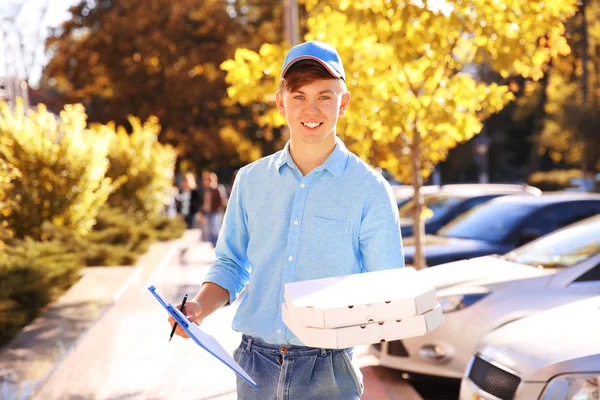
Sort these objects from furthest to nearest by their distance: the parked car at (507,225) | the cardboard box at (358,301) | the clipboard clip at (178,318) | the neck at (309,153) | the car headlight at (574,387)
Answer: the parked car at (507,225) → the car headlight at (574,387) → the neck at (309,153) → the clipboard clip at (178,318) → the cardboard box at (358,301)

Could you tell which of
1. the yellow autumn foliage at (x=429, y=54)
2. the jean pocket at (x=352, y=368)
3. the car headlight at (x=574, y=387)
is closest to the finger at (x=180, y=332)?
the jean pocket at (x=352, y=368)

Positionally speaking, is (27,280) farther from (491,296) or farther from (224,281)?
(224,281)

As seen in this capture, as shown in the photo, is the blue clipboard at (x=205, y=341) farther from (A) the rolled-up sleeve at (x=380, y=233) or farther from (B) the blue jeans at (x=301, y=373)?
(A) the rolled-up sleeve at (x=380, y=233)

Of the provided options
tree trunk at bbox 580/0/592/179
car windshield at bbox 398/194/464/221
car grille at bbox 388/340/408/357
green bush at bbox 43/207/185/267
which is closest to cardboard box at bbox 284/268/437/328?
car grille at bbox 388/340/408/357

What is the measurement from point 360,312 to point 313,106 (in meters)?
0.72

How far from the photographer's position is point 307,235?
97.1 inches

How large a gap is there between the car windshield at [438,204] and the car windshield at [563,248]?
5536 millimetres

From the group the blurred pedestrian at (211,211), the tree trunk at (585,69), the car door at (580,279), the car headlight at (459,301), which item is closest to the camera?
the car door at (580,279)

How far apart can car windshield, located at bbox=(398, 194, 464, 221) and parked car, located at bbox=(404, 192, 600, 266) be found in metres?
2.82

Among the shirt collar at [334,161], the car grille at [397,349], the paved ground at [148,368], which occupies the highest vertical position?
the shirt collar at [334,161]

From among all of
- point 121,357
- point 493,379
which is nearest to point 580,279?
point 493,379

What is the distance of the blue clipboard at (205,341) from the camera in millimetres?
2100

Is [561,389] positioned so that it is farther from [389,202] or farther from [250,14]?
[250,14]

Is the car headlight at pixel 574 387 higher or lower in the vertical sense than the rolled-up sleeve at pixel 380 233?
lower
